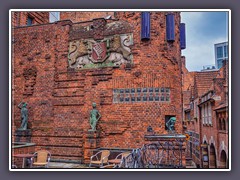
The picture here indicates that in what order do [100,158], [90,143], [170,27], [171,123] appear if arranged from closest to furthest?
[100,158] → [171,123] → [90,143] → [170,27]

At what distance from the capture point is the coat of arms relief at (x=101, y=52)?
10.6 meters

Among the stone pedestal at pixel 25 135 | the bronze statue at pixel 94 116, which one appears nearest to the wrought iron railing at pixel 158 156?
the bronze statue at pixel 94 116

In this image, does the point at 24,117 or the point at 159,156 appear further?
the point at 24,117

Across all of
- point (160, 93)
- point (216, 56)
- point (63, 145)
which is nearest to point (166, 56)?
point (160, 93)

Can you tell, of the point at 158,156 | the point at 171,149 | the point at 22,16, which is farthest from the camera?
the point at 22,16

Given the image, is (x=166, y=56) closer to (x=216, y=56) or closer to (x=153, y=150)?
(x=216, y=56)

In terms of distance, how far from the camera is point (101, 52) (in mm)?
10766

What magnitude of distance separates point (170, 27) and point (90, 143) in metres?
4.56

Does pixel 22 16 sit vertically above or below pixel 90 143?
above

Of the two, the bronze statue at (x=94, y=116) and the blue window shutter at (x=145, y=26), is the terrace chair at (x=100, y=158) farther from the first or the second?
the blue window shutter at (x=145, y=26)

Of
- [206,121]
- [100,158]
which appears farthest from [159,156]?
[206,121]

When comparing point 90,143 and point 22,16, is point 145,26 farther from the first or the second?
point 90,143

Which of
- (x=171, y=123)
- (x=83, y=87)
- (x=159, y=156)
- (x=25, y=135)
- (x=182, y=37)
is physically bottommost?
(x=159, y=156)

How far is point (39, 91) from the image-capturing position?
37.7 ft
